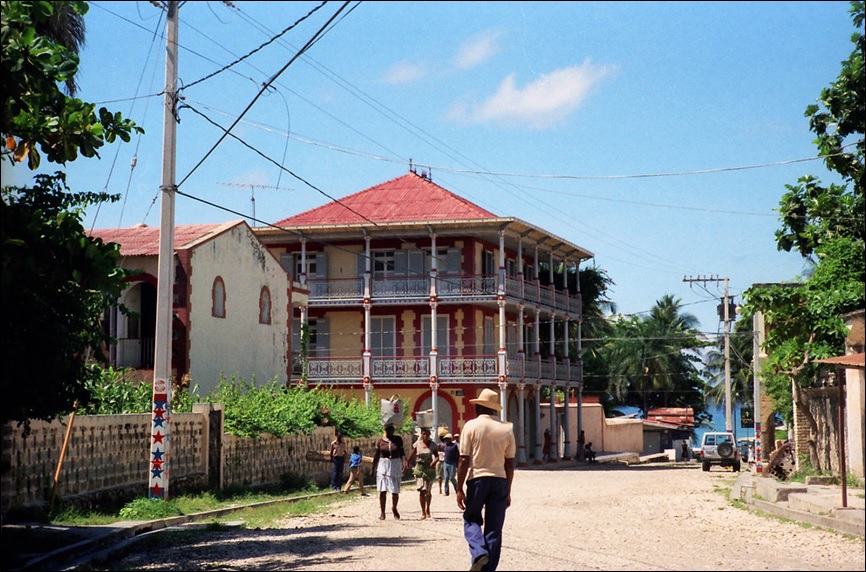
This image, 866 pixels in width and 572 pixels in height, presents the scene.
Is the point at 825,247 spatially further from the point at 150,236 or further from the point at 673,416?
the point at 673,416

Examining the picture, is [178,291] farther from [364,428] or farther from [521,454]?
[521,454]

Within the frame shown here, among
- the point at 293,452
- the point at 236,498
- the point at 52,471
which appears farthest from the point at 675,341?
the point at 52,471

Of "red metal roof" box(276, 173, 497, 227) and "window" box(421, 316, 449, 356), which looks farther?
"window" box(421, 316, 449, 356)

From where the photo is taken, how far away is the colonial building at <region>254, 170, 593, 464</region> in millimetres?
46031

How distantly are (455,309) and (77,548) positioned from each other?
1333 inches

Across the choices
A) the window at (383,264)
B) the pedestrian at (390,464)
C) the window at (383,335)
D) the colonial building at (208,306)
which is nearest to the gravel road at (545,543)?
the pedestrian at (390,464)

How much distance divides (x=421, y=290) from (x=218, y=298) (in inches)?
498

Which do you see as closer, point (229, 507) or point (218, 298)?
point (229, 507)

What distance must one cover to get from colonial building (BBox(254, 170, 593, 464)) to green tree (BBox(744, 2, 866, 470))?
1836cm

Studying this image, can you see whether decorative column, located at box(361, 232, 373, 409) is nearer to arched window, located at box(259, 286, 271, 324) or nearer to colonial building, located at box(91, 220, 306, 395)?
colonial building, located at box(91, 220, 306, 395)

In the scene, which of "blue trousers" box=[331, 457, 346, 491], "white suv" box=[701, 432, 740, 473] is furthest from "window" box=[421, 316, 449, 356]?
"blue trousers" box=[331, 457, 346, 491]

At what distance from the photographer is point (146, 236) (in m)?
35.9

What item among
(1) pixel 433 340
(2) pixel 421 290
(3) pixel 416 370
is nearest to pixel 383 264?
(2) pixel 421 290

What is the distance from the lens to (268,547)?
14.5m
